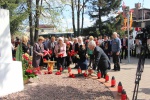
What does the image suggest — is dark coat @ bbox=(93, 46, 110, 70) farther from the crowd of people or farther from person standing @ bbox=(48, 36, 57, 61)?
person standing @ bbox=(48, 36, 57, 61)

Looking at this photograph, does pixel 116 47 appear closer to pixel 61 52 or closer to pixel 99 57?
pixel 61 52

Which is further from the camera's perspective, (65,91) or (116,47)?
(116,47)

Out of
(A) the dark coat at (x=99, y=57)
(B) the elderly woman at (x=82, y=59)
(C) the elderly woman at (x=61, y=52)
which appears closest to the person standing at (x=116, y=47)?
(B) the elderly woman at (x=82, y=59)

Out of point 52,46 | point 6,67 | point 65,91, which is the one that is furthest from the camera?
point 52,46

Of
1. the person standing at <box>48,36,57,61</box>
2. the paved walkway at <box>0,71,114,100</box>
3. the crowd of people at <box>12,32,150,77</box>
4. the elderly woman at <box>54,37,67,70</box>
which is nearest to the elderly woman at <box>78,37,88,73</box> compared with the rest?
the crowd of people at <box>12,32,150,77</box>

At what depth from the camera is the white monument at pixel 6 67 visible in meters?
6.25

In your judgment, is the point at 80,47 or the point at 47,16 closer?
the point at 80,47

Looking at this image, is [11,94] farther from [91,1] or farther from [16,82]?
[91,1]

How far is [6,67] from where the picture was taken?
627 centimetres

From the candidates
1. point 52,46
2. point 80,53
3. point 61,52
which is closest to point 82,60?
point 80,53

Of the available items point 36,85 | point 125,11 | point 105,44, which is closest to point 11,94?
point 36,85

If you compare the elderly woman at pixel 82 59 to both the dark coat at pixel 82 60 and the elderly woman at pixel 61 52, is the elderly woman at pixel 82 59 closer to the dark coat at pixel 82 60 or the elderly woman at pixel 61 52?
the dark coat at pixel 82 60

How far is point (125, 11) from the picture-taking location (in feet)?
51.1

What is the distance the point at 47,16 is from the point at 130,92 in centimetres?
1311
